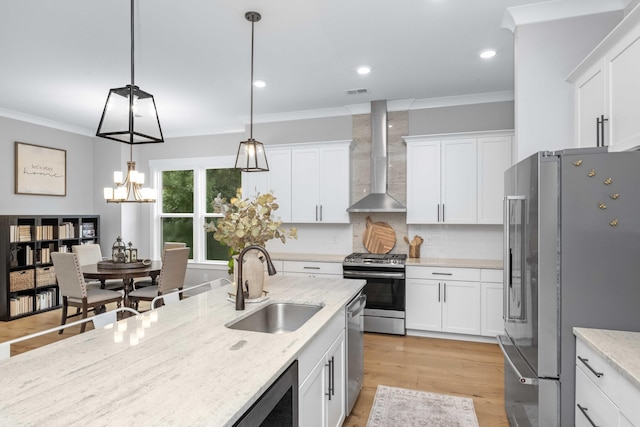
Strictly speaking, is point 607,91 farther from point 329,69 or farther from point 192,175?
A: point 192,175

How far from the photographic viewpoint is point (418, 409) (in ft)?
8.70

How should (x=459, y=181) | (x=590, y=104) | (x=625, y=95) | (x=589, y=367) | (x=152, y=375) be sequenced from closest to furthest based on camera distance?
1. (x=152, y=375)
2. (x=589, y=367)
3. (x=625, y=95)
4. (x=590, y=104)
5. (x=459, y=181)

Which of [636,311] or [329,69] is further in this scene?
[329,69]

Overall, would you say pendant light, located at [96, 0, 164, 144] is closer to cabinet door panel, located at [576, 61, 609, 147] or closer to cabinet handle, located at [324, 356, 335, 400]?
cabinet handle, located at [324, 356, 335, 400]

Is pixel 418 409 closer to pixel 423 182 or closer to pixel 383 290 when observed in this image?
pixel 383 290

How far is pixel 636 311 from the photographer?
1.72 metres

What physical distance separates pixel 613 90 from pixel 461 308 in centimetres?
276

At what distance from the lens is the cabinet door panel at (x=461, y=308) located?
4.02 m

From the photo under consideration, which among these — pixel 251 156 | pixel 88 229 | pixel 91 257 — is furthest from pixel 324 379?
pixel 88 229

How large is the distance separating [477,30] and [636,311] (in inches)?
90.2

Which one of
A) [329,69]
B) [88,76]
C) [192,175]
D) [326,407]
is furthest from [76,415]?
[192,175]

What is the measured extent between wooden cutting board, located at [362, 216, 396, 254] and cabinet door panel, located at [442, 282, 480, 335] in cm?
96

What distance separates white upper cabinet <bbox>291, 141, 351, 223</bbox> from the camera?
4773 millimetres

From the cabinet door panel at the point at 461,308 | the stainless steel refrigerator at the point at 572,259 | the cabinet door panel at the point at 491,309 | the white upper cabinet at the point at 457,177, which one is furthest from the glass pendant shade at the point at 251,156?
the cabinet door panel at the point at 491,309
